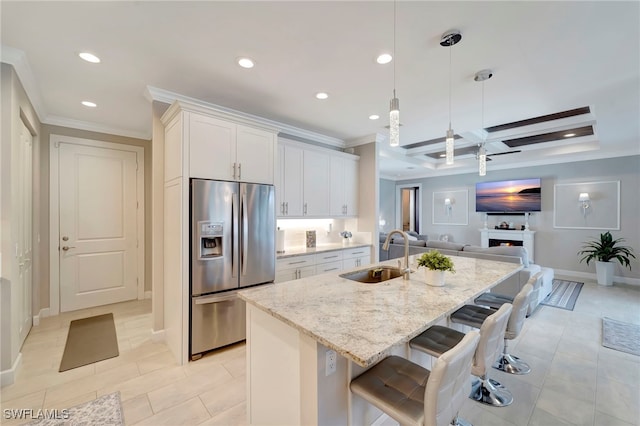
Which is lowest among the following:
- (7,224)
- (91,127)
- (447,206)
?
(7,224)

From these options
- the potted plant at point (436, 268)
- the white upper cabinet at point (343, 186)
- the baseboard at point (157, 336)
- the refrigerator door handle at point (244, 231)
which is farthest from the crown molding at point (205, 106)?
the baseboard at point (157, 336)

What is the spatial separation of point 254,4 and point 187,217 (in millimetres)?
1876

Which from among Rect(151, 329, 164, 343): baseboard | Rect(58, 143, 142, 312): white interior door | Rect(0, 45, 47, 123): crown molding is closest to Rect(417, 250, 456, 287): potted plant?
Rect(151, 329, 164, 343): baseboard

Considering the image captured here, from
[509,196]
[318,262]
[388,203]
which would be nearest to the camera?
[318,262]

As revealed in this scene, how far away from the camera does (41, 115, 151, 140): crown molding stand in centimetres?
372

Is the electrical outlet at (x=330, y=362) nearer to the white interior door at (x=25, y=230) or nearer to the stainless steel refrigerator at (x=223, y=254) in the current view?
the stainless steel refrigerator at (x=223, y=254)

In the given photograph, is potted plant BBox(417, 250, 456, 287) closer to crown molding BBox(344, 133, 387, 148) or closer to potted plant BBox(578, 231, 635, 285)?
crown molding BBox(344, 133, 387, 148)

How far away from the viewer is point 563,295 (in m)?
4.77

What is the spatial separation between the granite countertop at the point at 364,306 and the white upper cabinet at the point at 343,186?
235 centimetres

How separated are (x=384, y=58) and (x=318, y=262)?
8.77 feet

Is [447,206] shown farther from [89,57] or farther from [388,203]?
[89,57]

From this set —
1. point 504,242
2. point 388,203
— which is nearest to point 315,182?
point 388,203

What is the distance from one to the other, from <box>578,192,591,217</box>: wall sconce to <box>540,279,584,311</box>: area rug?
166 cm

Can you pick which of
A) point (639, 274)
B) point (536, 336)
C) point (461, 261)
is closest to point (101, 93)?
point (461, 261)
